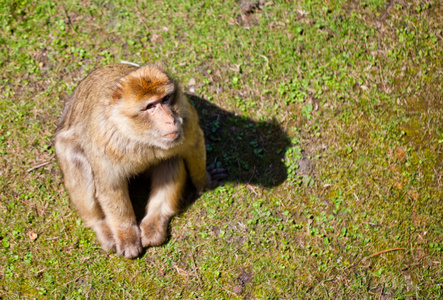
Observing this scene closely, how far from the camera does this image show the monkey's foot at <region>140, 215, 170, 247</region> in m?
4.12

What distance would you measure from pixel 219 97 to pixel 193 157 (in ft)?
3.85

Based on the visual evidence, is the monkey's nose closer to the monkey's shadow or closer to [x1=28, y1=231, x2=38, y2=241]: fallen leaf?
the monkey's shadow

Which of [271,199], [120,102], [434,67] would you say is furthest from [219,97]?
[434,67]

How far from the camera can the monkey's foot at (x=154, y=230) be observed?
4125 mm

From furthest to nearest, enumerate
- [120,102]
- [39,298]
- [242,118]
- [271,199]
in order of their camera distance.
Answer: [242,118]
[271,199]
[39,298]
[120,102]

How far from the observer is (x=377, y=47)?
522cm

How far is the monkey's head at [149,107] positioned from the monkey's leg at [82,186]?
74cm

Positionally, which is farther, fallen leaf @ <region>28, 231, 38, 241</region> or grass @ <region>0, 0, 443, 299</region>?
fallen leaf @ <region>28, 231, 38, 241</region>

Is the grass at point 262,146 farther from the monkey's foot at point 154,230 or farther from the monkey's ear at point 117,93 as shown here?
the monkey's ear at point 117,93

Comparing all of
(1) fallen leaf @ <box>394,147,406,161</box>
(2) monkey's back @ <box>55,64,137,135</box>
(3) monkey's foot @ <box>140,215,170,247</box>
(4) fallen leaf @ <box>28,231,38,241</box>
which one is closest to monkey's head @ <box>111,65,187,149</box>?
(2) monkey's back @ <box>55,64,137,135</box>

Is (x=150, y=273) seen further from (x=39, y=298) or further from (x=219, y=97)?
(x=219, y=97)

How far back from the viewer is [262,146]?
15.8 ft

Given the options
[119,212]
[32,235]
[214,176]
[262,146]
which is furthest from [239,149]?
[32,235]

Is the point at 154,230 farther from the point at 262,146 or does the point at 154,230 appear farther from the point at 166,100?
the point at 262,146
